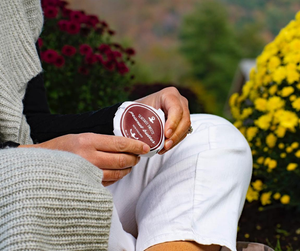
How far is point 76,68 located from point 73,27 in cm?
25

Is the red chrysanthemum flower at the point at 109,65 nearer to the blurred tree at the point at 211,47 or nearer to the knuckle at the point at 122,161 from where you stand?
the knuckle at the point at 122,161

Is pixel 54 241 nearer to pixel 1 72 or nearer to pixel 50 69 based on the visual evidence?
pixel 1 72

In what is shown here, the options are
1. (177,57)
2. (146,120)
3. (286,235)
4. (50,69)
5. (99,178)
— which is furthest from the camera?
(177,57)

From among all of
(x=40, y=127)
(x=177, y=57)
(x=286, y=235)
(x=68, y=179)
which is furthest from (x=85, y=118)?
(x=177, y=57)

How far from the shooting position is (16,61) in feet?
4.27

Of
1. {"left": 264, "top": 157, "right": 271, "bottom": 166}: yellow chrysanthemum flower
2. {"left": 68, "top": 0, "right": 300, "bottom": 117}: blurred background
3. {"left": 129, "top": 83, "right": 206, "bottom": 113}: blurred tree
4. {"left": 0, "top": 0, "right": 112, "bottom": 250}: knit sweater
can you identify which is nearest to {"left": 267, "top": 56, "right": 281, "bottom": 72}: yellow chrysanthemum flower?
{"left": 264, "top": 157, "right": 271, "bottom": 166}: yellow chrysanthemum flower

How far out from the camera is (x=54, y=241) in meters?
0.83

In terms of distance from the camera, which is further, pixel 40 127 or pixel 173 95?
pixel 40 127

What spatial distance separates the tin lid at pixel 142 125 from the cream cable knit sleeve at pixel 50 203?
17 cm

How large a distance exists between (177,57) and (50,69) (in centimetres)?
693

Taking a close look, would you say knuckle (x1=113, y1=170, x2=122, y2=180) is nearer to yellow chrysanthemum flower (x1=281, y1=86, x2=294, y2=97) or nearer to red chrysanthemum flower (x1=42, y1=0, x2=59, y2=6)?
yellow chrysanthemum flower (x1=281, y1=86, x2=294, y2=97)

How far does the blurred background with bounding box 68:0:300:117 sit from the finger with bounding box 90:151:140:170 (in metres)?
5.49

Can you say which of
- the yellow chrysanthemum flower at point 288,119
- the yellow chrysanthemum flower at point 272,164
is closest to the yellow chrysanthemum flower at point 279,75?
the yellow chrysanthemum flower at point 288,119

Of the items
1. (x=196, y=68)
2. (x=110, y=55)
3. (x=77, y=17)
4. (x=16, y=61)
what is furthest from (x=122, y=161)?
(x=196, y=68)
